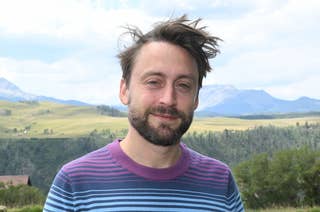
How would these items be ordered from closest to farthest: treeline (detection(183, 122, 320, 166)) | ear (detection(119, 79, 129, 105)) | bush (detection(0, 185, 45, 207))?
ear (detection(119, 79, 129, 105))
bush (detection(0, 185, 45, 207))
treeline (detection(183, 122, 320, 166))

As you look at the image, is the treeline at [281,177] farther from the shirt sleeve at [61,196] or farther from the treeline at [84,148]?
the treeline at [84,148]

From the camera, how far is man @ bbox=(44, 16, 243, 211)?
2.88 metres

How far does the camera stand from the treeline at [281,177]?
27.7m

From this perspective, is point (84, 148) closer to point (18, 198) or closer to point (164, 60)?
point (18, 198)

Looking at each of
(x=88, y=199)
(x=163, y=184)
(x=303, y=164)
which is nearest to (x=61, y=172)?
(x=88, y=199)

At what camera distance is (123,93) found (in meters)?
3.15

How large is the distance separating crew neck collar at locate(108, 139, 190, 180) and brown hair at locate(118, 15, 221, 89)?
390 mm

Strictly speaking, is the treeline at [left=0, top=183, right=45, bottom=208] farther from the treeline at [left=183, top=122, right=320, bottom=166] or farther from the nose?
the treeline at [left=183, top=122, right=320, bottom=166]

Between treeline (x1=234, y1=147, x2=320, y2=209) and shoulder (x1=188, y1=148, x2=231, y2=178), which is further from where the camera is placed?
treeline (x1=234, y1=147, x2=320, y2=209)

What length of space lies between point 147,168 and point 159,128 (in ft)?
0.74

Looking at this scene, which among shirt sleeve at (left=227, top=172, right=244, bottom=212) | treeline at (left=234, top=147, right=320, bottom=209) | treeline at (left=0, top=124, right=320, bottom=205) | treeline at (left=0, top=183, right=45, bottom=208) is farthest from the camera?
treeline at (left=0, top=124, right=320, bottom=205)

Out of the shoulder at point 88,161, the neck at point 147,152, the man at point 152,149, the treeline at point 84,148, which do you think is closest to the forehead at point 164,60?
the man at point 152,149

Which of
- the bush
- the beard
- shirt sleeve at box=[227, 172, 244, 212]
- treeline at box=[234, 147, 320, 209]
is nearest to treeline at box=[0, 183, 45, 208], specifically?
Answer: the bush

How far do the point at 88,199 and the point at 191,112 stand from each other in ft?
2.33
